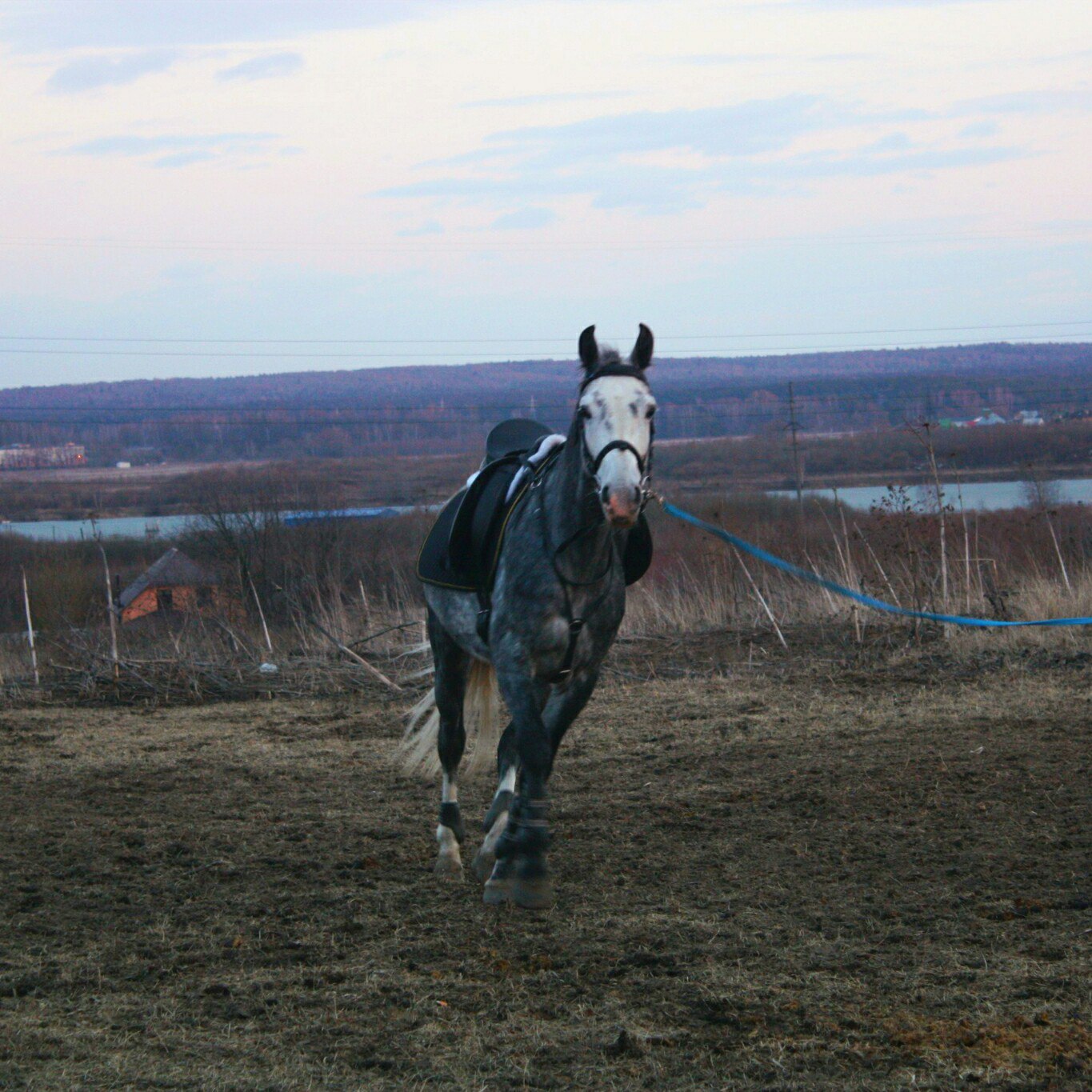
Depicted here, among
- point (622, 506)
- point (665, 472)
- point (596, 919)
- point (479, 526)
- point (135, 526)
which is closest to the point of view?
point (622, 506)

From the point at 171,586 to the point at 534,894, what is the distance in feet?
76.0

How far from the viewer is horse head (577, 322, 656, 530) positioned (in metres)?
4.21

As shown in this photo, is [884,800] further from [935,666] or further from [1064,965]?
[935,666]

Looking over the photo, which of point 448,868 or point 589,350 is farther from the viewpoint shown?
point 448,868

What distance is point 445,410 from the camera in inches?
2473

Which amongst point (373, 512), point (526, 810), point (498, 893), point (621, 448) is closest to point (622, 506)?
point (621, 448)

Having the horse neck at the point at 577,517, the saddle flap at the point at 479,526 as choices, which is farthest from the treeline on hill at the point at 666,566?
the horse neck at the point at 577,517

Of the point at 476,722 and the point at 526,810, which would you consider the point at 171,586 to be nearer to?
the point at 476,722

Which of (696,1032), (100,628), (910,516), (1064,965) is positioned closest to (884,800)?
(1064,965)

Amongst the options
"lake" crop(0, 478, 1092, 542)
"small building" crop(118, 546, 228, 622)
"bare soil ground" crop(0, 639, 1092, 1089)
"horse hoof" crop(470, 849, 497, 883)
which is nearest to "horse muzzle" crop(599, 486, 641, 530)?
"bare soil ground" crop(0, 639, 1092, 1089)

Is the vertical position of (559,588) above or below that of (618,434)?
below

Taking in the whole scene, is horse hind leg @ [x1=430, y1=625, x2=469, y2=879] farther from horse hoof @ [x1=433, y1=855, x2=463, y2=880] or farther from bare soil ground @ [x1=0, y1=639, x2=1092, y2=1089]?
bare soil ground @ [x1=0, y1=639, x2=1092, y2=1089]

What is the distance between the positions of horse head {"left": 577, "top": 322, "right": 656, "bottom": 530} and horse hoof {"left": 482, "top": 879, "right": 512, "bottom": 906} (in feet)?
4.75

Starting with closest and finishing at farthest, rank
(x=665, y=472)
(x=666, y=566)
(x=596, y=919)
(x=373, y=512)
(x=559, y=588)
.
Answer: (x=596, y=919) < (x=559, y=588) < (x=666, y=566) < (x=373, y=512) < (x=665, y=472)
